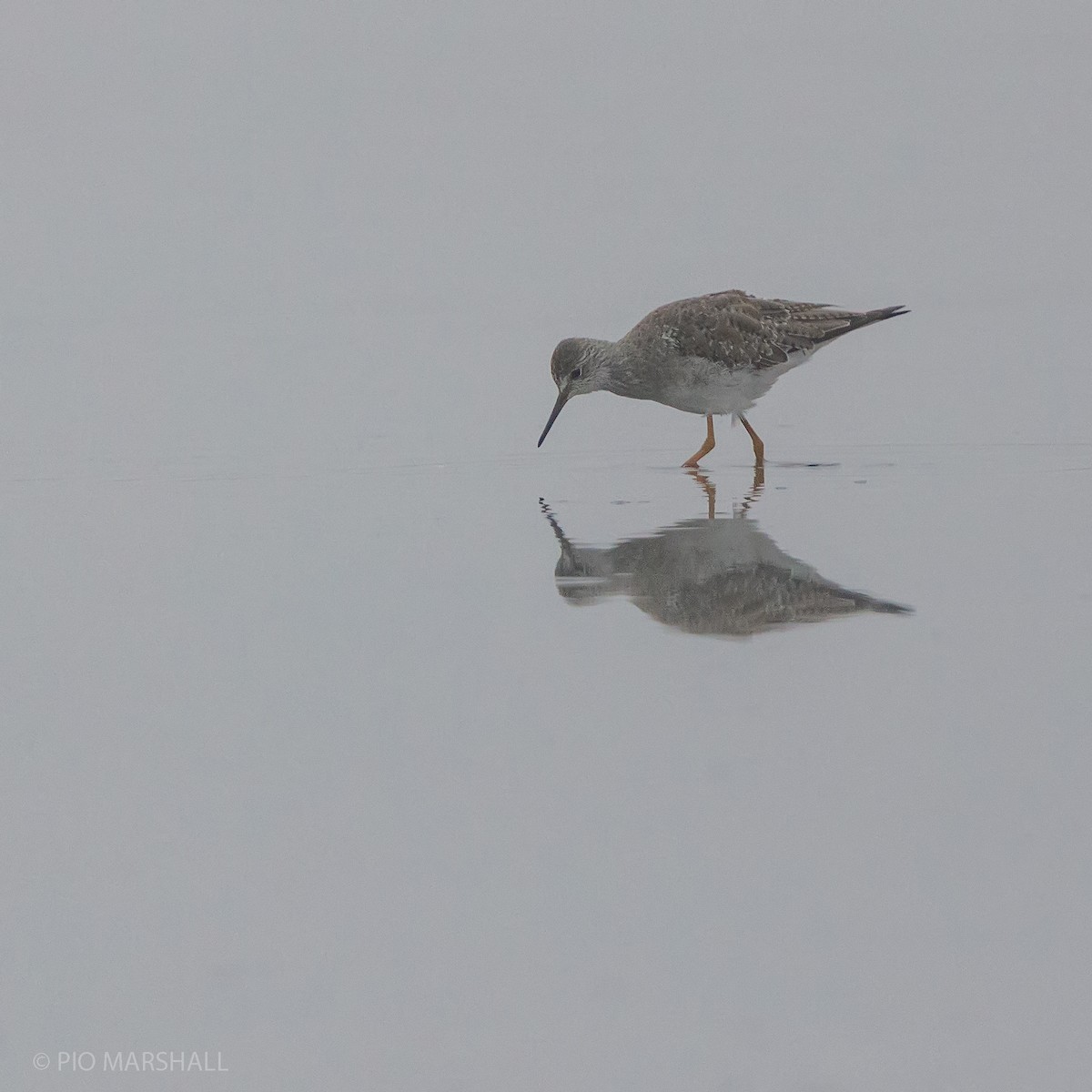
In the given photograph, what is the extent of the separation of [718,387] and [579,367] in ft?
3.67

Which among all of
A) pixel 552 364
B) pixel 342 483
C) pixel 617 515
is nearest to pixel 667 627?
pixel 617 515

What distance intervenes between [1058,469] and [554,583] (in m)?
4.62

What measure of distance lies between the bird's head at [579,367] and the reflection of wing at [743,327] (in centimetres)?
29

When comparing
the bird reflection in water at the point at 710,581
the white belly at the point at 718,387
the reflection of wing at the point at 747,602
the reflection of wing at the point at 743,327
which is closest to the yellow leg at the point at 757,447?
the white belly at the point at 718,387

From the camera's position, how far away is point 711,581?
7340 mm

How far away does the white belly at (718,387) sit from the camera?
11.6 m

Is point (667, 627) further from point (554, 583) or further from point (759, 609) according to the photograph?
point (554, 583)

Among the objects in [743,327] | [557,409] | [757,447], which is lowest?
[757,447]

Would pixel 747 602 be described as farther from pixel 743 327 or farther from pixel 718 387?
pixel 743 327

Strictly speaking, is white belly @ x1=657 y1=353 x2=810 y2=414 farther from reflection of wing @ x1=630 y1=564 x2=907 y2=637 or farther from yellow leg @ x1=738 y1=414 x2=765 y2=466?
reflection of wing @ x1=630 y1=564 x2=907 y2=637

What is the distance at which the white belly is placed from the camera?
37.9 feet

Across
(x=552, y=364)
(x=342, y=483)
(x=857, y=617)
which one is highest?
(x=552, y=364)

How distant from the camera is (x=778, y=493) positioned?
33.2ft

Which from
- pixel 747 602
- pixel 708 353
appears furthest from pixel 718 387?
pixel 747 602
